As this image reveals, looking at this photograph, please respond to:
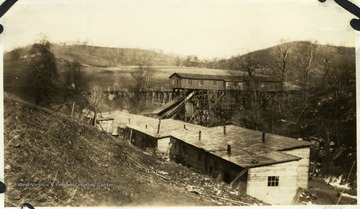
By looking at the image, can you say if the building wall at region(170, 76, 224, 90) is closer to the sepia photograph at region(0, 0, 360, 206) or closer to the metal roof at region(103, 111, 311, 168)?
the sepia photograph at region(0, 0, 360, 206)

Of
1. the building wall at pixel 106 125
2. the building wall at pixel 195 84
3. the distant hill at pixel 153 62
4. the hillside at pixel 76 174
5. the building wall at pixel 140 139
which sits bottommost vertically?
the hillside at pixel 76 174

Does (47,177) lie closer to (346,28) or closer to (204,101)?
(204,101)

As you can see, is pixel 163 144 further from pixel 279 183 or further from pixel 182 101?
pixel 279 183

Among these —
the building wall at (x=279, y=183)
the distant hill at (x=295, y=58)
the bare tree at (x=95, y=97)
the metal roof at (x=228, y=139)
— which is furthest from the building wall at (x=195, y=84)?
the building wall at (x=279, y=183)

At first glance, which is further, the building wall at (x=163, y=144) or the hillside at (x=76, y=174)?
the building wall at (x=163, y=144)

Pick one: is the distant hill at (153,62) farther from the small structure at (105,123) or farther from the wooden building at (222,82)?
the small structure at (105,123)

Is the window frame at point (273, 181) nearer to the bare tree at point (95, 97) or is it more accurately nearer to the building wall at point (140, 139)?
the building wall at point (140, 139)

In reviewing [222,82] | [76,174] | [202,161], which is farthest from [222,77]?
[76,174]

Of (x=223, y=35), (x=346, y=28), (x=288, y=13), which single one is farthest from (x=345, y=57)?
(x=223, y=35)

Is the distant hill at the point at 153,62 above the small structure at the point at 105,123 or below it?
above
